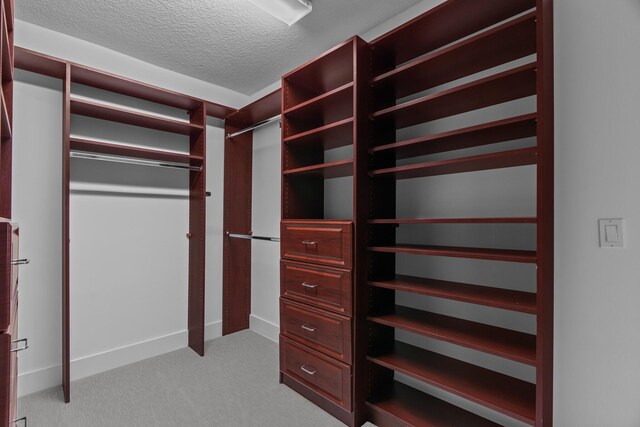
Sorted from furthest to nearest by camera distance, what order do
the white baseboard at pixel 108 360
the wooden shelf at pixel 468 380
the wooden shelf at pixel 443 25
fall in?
the white baseboard at pixel 108 360, the wooden shelf at pixel 443 25, the wooden shelf at pixel 468 380

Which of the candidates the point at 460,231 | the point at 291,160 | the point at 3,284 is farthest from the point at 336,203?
the point at 3,284

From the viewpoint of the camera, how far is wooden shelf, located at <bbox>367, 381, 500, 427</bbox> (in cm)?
155

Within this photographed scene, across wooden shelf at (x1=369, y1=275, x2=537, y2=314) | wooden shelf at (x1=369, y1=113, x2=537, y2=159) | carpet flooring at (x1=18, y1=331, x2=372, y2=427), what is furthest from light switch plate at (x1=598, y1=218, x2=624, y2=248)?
carpet flooring at (x1=18, y1=331, x2=372, y2=427)

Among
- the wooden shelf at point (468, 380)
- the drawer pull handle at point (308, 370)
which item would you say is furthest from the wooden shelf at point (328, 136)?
the drawer pull handle at point (308, 370)

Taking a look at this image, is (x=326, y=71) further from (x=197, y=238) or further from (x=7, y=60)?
(x=197, y=238)

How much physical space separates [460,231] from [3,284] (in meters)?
1.80

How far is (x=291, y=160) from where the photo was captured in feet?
7.06

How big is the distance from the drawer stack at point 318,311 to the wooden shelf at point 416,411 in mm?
174

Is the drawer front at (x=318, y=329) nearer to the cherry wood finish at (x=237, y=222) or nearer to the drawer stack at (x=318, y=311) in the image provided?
the drawer stack at (x=318, y=311)

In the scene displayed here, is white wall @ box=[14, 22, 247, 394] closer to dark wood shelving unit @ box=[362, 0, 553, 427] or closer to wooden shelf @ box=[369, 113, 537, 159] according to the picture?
dark wood shelving unit @ box=[362, 0, 553, 427]

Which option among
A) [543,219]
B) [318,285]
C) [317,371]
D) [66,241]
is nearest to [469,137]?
[543,219]

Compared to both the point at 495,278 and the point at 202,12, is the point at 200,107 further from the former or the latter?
the point at 495,278

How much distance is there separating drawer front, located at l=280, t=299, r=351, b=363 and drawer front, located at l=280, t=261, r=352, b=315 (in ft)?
0.18

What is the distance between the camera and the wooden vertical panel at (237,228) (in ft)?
9.71
